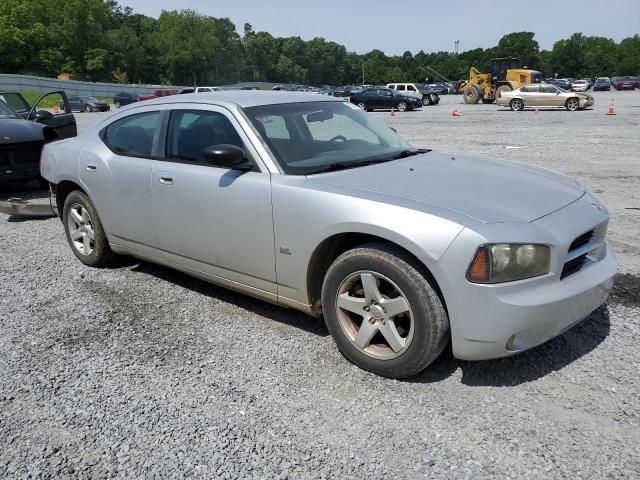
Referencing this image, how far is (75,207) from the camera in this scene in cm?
517

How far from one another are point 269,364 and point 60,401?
1.17 metres

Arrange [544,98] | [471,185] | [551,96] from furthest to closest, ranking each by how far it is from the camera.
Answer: [544,98] → [551,96] → [471,185]

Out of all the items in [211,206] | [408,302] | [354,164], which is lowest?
[408,302]

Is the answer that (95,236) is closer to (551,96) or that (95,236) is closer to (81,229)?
(81,229)

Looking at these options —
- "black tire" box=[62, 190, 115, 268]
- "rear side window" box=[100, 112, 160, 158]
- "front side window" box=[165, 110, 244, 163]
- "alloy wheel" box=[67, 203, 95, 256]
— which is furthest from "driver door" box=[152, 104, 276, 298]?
"alloy wheel" box=[67, 203, 95, 256]

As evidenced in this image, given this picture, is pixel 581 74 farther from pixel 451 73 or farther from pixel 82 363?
pixel 82 363

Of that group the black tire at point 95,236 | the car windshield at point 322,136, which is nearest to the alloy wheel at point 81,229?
the black tire at point 95,236

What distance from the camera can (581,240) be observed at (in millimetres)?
3111

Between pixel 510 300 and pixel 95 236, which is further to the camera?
pixel 95 236

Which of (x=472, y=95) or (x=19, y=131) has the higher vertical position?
(x=19, y=131)

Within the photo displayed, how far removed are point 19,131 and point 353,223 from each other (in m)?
6.97

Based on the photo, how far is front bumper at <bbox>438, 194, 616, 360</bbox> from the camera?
2709 millimetres

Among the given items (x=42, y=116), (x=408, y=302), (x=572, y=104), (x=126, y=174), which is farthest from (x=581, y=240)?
(x=572, y=104)

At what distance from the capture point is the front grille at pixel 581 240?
9.87 ft
